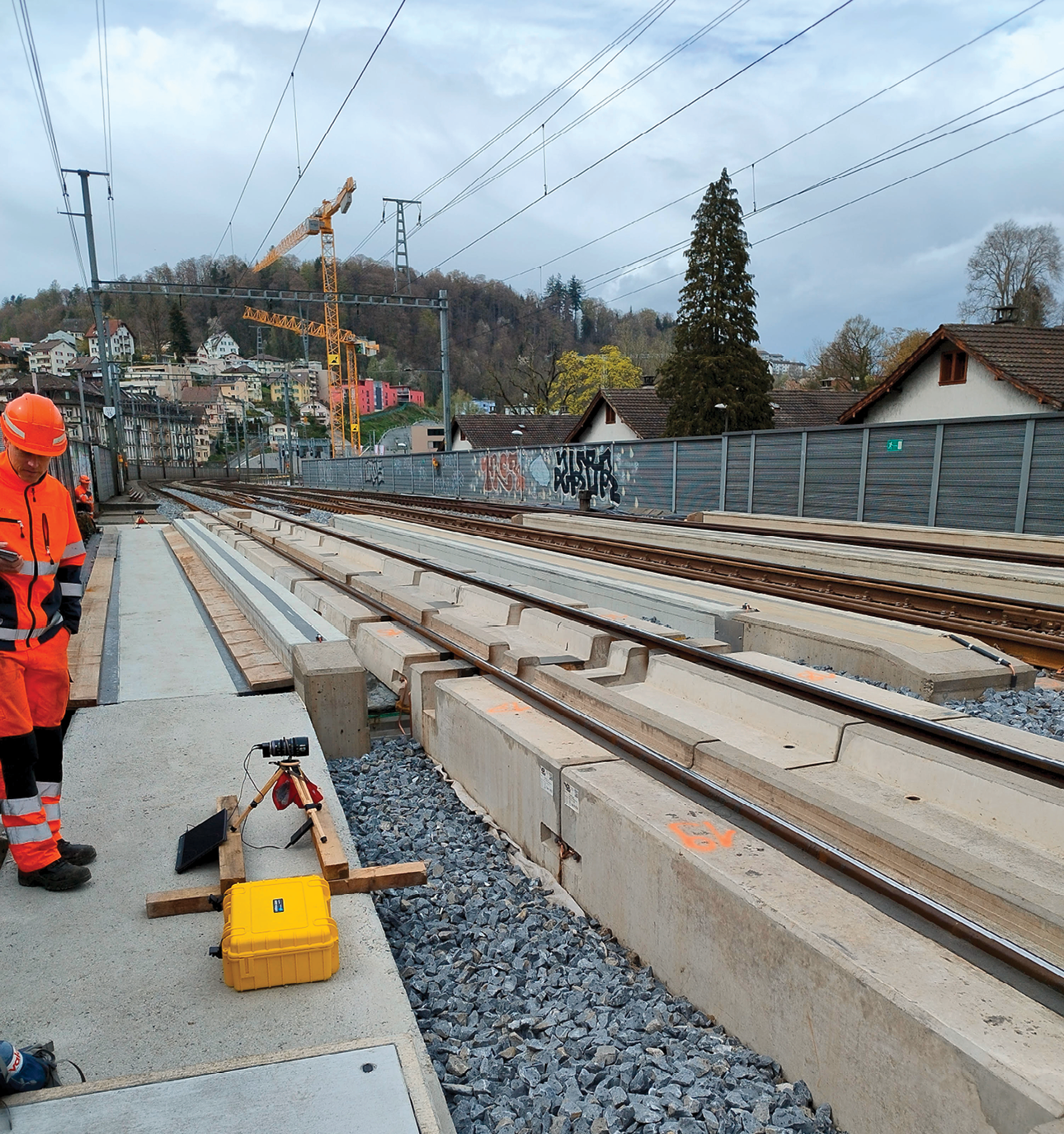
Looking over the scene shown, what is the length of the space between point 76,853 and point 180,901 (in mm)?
783

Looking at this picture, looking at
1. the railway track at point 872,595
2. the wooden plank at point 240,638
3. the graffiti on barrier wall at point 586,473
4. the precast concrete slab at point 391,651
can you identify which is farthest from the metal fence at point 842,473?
the wooden plank at point 240,638

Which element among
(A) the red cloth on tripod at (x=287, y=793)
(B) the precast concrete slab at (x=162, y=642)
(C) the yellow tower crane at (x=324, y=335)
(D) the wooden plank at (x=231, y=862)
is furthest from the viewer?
(C) the yellow tower crane at (x=324, y=335)

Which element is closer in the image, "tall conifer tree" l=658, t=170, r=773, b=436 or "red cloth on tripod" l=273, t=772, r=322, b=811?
"red cloth on tripod" l=273, t=772, r=322, b=811

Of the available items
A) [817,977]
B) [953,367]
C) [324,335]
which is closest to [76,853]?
[817,977]

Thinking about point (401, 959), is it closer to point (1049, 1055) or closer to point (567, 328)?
point (1049, 1055)

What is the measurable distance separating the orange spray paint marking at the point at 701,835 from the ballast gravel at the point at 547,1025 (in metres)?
0.61

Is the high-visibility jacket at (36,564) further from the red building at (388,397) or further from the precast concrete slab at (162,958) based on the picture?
the red building at (388,397)

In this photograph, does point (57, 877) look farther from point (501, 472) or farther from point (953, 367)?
point (953, 367)

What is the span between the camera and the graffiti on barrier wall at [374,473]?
49.8 m

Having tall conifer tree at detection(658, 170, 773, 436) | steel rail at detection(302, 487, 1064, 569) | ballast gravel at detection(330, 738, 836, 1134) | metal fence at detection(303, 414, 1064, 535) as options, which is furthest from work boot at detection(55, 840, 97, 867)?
tall conifer tree at detection(658, 170, 773, 436)

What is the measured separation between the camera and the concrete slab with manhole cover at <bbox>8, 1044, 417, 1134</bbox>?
2297mm

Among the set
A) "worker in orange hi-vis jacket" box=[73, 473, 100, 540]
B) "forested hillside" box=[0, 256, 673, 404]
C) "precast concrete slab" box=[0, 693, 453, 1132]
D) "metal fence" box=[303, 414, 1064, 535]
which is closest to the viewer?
"precast concrete slab" box=[0, 693, 453, 1132]

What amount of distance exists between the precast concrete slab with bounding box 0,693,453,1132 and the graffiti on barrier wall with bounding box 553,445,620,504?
23.3 metres

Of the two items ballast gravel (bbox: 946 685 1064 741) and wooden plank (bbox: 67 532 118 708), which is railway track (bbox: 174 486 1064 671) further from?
wooden plank (bbox: 67 532 118 708)
